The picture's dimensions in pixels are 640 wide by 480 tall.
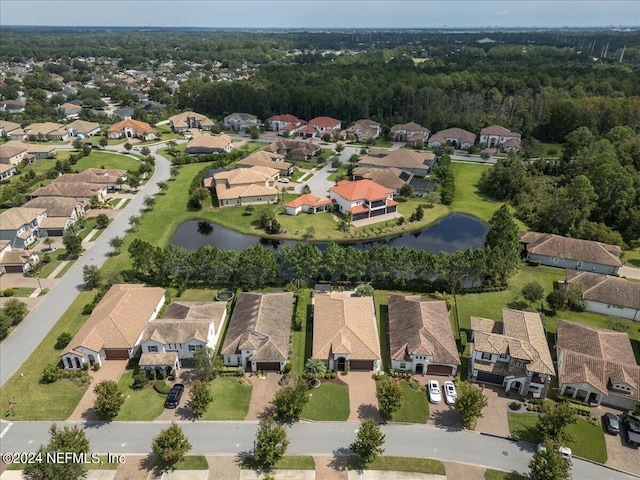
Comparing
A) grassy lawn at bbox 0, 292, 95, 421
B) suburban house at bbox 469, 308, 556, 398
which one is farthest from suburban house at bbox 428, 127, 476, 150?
grassy lawn at bbox 0, 292, 95, 421

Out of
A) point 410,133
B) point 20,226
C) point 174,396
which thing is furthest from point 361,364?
point 410,133

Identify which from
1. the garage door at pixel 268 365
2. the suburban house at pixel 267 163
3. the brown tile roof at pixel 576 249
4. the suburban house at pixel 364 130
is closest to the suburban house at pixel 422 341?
the garage door at pixel 268 365

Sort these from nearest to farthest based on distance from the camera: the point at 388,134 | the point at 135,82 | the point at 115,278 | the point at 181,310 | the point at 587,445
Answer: the point at 587,445 < the point at 181,310 < the point at 115,278 < the point at 388,134 < the point at 135,82

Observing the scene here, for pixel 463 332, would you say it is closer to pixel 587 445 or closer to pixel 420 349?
pixel 420 349

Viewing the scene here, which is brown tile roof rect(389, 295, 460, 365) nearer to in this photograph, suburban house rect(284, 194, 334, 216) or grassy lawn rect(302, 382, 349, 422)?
grassy lawn rect(302, 382, 349, 422)

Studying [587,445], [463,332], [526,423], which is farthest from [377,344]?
[587,445]

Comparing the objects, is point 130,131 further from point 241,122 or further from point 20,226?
point 20,226
